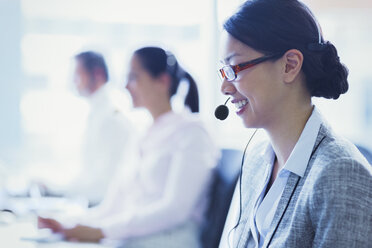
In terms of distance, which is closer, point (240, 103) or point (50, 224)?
point (240, 103)

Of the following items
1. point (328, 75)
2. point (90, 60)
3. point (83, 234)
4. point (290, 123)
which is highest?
point (90, 60)

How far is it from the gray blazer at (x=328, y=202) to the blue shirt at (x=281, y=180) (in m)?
0.01

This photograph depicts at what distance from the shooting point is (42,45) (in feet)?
8.53

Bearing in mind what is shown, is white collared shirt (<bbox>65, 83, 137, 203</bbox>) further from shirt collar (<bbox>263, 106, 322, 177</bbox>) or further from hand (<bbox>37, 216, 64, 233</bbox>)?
shirt collar (<bbox>263, 106, 322, 177</bbox>)

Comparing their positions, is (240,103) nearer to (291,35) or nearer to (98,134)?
(291,35)

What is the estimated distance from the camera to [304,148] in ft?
3.14

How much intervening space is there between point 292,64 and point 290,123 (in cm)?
13

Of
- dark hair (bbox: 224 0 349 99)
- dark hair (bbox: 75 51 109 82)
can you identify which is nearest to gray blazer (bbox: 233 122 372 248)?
dark hair (bbox: 224 0 349 99)

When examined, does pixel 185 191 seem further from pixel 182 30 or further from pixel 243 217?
pixel 182 30

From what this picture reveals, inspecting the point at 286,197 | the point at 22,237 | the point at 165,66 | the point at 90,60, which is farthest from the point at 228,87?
the point at 90,60

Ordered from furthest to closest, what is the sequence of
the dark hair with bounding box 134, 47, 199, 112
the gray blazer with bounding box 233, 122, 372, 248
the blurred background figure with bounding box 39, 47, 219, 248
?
the dark hair with bounding box 134, 47, 199, 112, the blurred background figure with bounding box 39, 47, 219, 248, the gray blazer with bounding box 233, 122, 372, 248

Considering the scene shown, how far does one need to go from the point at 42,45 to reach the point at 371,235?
220 centimetres

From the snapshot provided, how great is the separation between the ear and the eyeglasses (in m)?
0.02

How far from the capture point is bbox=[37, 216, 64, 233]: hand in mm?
1503
